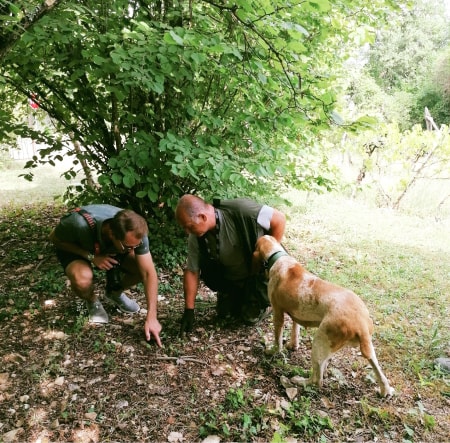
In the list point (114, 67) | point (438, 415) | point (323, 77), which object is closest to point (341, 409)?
point (438, 415)

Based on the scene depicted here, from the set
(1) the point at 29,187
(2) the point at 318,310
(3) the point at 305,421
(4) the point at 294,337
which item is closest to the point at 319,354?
(2) the point at 318,310

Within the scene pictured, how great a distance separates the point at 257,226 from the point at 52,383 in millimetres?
2189

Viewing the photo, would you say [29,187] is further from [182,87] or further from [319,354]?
[319,354]

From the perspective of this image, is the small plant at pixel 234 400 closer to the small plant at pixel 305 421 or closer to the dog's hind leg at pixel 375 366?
the small plant at pixel 305 421

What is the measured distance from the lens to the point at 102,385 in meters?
2.77

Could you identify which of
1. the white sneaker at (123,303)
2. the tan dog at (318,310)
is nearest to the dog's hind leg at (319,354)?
the tan dog at (318,310)

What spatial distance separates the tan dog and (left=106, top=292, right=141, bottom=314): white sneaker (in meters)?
1.57

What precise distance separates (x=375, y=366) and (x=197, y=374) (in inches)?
56.1

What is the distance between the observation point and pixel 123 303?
3773 millimetres

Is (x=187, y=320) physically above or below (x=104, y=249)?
below

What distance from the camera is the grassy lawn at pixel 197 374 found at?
2.42 metres

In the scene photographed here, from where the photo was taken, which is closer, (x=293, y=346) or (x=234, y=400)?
(x=234, y=400)

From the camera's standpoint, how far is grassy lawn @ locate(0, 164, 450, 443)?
242cm

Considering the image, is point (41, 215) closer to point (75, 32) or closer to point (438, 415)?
point (75, 32)
